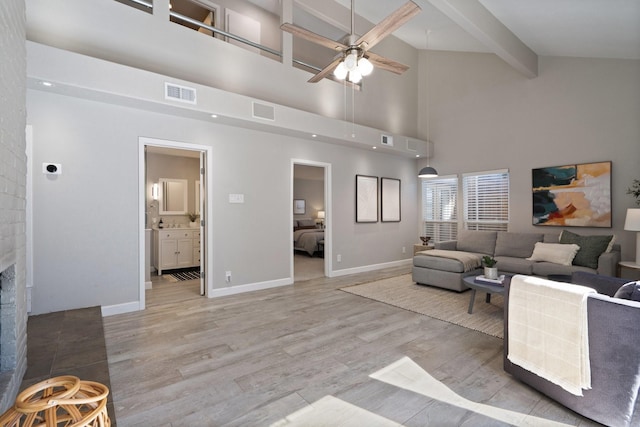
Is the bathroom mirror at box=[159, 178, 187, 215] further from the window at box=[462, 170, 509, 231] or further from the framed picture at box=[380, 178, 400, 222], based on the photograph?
the window at box=[462, 170, 509, 231]

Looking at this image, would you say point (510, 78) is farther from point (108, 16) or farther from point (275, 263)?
point (108, 16)

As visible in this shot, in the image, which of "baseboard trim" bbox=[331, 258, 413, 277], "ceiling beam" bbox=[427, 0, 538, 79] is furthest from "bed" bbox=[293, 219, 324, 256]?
"ceiling beam" bbox=[427, 0, 538, 79]

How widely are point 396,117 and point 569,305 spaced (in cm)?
580

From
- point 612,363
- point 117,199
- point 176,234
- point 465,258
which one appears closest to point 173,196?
point 176,234

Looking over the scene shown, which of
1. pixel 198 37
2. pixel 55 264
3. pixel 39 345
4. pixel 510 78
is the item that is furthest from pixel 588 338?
pixel 510 78

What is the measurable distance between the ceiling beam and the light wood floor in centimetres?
360

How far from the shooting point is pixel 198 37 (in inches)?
173

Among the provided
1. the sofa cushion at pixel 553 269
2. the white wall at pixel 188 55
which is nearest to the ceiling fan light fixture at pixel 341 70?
the white wall at pixel 188 55

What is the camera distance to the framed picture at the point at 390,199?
272 inches

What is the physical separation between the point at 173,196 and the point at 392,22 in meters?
5.84

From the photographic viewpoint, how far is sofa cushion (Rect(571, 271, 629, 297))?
2.39 metres

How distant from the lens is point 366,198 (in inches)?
259

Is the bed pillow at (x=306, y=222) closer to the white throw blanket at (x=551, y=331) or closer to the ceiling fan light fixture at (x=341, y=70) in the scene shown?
the ceiling fan light fixture at (x=341, y=70)

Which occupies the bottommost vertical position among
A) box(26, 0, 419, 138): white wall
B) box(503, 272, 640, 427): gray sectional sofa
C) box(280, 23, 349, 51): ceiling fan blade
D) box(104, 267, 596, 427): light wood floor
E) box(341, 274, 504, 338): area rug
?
box(104, 267, 596, 427): light wood floor
